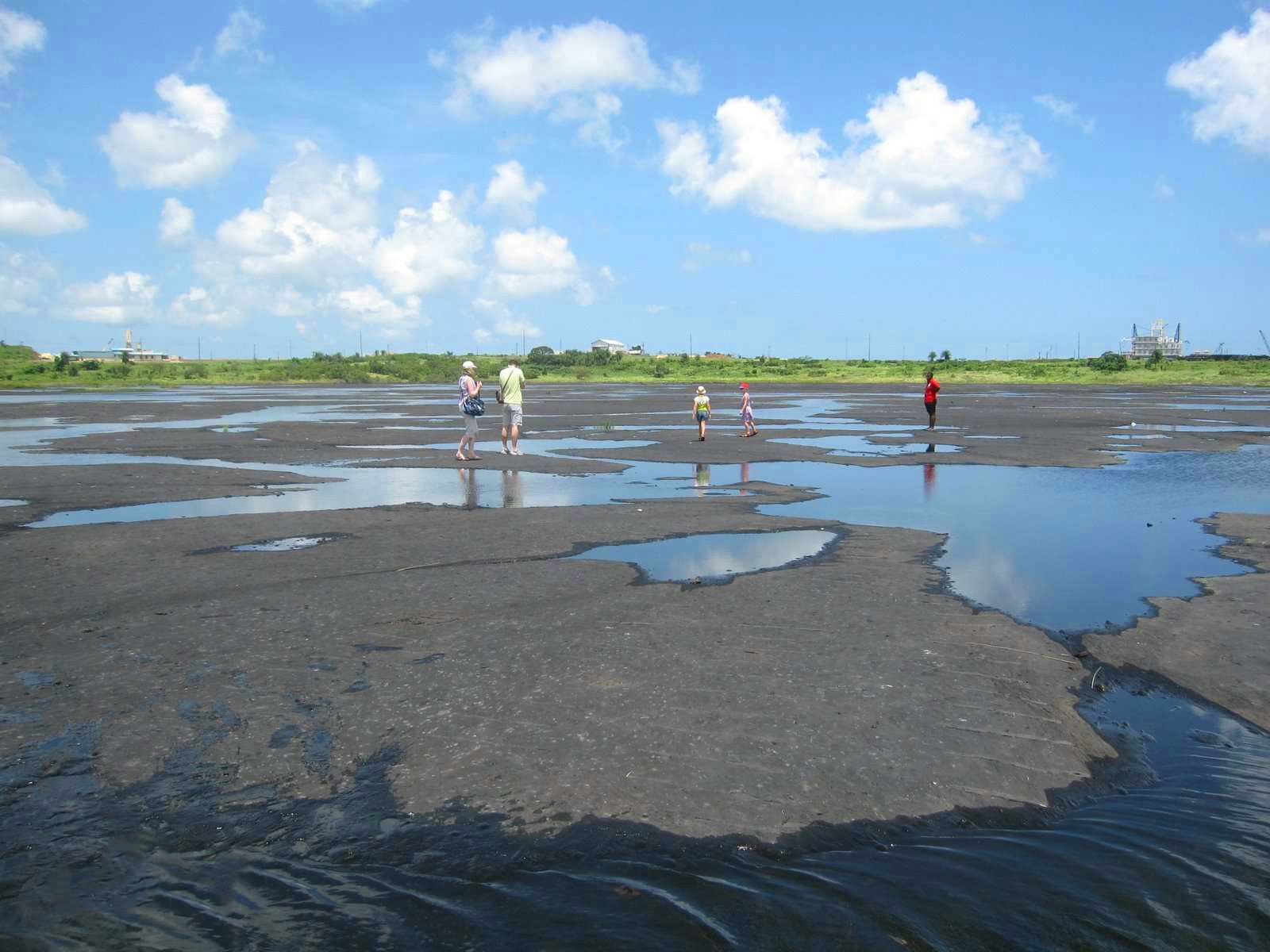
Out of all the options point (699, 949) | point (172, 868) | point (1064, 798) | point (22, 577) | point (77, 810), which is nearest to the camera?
point (699, 949)

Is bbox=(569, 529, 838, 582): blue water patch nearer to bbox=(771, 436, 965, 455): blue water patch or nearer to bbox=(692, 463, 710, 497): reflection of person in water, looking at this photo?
bbox=(692, 463, 710, 497): reflection of person in water

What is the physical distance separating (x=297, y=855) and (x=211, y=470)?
1603 centimetres

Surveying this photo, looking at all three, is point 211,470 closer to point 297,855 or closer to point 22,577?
point 22,577

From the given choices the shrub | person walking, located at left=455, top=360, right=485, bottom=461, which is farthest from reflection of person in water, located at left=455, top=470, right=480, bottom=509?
the shrub

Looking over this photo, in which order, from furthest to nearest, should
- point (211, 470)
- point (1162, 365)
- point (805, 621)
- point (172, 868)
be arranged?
1. point (1162, 365)
2. point (211, 470)
3. point (805, 621)
4. point (172, 868)

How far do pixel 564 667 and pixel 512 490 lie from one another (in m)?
9.88

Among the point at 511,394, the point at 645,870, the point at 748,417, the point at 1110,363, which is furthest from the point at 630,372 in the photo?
the point at 645,870

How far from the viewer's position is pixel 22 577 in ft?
31.5

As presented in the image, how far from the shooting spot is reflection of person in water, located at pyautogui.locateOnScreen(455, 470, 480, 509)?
14833 millimetres

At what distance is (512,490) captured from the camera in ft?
54.3

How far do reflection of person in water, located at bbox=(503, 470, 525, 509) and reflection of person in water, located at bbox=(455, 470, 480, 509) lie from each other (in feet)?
1.41

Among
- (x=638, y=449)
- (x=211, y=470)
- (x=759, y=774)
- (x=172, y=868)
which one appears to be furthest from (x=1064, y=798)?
(x=638, y=449)

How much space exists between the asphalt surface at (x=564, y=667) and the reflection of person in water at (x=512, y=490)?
132 cm

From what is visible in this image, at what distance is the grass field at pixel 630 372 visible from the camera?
3460 inches
